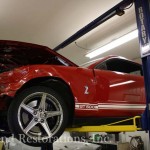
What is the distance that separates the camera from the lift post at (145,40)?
3252 millimetres

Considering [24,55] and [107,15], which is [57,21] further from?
[24,55]

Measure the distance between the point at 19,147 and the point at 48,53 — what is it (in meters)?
2.97

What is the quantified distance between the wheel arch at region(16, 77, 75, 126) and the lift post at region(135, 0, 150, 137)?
1145 mm

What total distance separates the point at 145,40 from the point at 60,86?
1.50m

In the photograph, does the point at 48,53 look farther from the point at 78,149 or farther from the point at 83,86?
the point at 78,149

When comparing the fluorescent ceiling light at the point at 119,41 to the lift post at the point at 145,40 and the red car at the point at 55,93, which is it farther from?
the red car at the point at 55,93

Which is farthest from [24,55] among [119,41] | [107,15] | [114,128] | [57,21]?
[119,41]

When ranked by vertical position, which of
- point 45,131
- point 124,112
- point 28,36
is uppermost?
point 28,36

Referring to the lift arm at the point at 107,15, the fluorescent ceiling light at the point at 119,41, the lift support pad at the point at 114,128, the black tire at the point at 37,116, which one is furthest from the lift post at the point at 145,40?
the fluorescent ceiling light at the point at 119,41

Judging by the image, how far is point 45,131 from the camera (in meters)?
2.52

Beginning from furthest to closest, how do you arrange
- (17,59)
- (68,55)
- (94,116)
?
(68,55), (17,59), (94,116)

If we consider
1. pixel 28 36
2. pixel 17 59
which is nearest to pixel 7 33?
pixel 28 36

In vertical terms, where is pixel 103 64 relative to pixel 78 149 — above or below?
above

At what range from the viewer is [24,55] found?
10.3 ft
